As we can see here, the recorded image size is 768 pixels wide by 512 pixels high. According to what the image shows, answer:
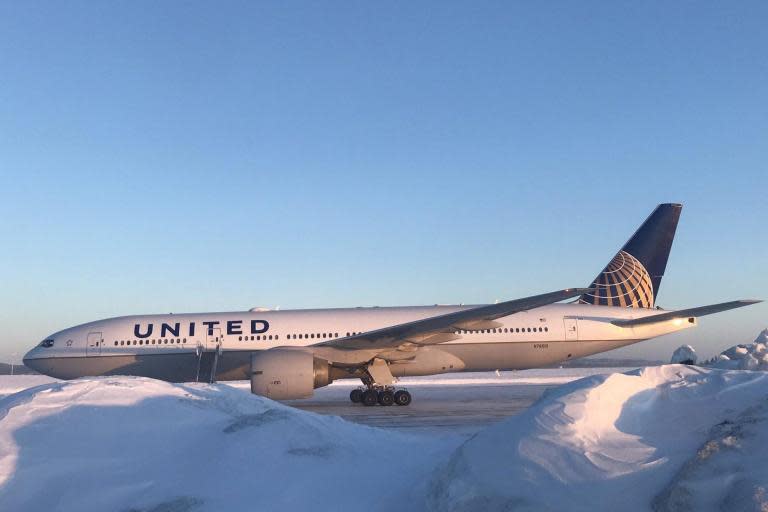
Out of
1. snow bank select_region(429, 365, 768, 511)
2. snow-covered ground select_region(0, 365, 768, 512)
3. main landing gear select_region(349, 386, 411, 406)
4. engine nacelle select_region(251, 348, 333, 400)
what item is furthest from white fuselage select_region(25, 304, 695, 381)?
snow bank select_region(429, 365, 768, 511)

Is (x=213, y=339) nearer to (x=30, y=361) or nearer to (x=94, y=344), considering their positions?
(x=94, y=344)

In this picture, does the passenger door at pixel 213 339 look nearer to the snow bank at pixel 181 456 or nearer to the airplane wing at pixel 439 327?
the airplane wing at pixel 439 327

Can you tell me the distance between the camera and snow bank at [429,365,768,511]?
256 cm

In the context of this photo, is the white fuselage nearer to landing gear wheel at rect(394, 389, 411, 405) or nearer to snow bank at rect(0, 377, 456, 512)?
landing gear wheel at rect(394, 389, 411, 405)

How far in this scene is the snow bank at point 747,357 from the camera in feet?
57.1

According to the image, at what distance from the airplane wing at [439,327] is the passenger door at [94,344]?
8085 millimetres

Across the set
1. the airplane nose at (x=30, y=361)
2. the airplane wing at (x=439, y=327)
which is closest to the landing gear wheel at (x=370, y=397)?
the airplane wing at (x=439, y=327)

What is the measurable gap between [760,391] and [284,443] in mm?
3100

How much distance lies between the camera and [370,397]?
17.3m

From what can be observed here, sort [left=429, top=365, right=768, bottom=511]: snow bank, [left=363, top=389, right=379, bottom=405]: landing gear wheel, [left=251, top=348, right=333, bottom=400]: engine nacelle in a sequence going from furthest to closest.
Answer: [left=363, top=389, right=379, bottom=405]: landing gear wheel, [left=251, top=348, right=333, bottom=400]: engine nacelle, [left=429, top=365, right=768, bottom=511]: snow bank

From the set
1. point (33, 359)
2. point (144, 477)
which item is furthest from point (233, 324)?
point (144, 477)

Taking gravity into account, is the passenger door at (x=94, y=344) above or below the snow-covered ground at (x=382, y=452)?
above

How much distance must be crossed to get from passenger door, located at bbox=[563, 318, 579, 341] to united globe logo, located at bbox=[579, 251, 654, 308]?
238 centimetres

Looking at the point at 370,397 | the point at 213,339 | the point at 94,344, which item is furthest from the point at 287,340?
the point at 94,344
